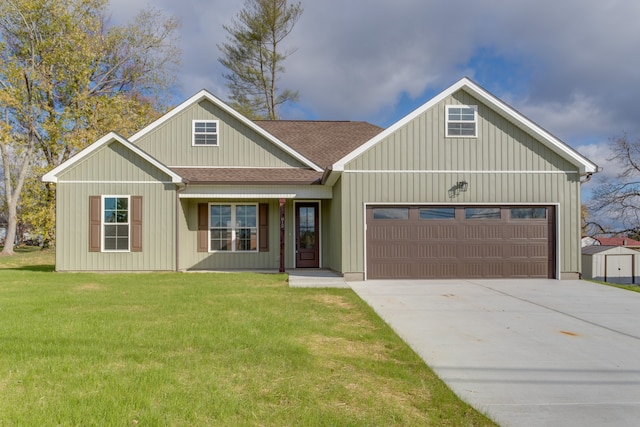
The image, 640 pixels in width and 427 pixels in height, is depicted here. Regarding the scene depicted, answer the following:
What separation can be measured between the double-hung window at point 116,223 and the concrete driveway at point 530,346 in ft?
23.9

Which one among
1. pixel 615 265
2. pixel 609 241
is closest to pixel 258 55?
pixel 615 265

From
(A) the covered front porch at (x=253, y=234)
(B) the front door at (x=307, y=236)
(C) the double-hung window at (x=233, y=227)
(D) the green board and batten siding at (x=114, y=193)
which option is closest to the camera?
(D) the green board and batten siding at (x=114, y=193)

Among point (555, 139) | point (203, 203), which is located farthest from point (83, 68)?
point (555, 139)

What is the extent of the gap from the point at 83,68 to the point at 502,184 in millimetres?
21652

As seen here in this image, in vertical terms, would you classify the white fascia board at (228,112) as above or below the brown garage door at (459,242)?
above

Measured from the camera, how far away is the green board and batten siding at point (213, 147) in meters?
14.0

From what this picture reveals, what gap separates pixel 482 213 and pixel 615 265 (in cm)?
1070

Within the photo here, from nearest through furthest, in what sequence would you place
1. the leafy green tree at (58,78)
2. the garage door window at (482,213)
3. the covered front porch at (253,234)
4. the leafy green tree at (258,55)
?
the garage door window at (482,213)
the covered front porch at (253,234)
the leafy green tree at (58,78)
the leafy green tree at (258,55)

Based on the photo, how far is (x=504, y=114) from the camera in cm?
1141

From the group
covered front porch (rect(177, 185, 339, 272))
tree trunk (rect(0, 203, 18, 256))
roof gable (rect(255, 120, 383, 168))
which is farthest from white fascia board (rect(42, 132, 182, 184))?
A: tree trunk (rect(0, 203, 18, 256))

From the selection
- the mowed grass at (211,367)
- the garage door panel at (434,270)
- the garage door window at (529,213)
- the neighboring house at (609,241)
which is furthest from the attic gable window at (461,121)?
the neighboring house at (609,241)

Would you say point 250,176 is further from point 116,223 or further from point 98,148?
point 98,148

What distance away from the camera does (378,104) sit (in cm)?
3100

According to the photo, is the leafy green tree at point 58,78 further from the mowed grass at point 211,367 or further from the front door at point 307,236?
the mowed grass at point 211,367
